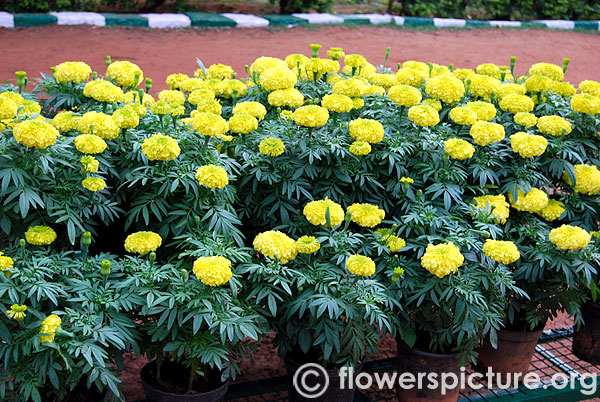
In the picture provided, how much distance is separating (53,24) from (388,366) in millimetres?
8207

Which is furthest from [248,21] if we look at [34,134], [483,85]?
[34,134]

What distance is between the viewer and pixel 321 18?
11406mm

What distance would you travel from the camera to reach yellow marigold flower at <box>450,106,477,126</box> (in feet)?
10.5

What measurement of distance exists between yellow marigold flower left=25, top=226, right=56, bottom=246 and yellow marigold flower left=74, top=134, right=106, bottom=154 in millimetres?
342

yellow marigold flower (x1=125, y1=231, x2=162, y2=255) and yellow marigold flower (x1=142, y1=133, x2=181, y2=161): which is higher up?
yellow marigold flower (x1=142, y1=133, x2=181, y2=161)

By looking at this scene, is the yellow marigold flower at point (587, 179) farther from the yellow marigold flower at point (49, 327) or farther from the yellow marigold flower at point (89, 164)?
the yellow marigold flower at point (49, 327)

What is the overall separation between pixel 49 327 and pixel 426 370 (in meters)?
1.82

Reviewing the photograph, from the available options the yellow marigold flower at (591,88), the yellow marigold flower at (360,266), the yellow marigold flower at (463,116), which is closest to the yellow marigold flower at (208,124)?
the yellow marigold flower at (360,266)

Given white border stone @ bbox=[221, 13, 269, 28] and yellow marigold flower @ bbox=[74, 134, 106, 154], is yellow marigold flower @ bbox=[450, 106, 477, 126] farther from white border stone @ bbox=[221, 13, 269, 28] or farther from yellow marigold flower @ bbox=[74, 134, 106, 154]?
white border stone @ bbox=[221, 13, 269, 28]

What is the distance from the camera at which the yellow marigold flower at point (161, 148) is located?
258 centimetres

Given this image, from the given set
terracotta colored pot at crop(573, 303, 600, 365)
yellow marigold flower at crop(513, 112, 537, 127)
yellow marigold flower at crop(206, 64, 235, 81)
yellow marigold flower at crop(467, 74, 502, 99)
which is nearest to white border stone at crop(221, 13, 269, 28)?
yellow marigold flower at crop(206, 64, 235, 81)

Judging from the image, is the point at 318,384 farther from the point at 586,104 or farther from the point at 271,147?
the point at 586,104

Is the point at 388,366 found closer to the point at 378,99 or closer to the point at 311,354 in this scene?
the point at 311,354

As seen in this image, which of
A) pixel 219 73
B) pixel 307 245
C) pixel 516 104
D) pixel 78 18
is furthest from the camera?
pixel 78 18
